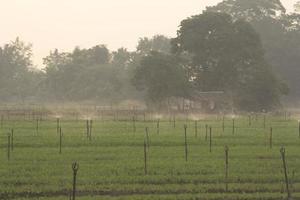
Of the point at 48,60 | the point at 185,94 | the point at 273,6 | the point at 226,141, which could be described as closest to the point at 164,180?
the point at 226,141

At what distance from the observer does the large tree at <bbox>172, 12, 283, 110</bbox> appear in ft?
279

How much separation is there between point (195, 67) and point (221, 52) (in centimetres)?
463

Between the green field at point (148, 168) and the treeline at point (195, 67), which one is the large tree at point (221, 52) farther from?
the green field at point (148, 168)

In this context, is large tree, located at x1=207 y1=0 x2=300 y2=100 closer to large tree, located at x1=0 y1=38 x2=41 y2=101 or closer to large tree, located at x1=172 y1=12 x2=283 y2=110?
large tree, located at x1=172 y1=12 x2=283 y2=110

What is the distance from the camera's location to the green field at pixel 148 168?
19.8m

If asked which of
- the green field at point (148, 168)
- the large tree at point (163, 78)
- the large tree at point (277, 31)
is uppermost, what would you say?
the large tree at point (277, 31)

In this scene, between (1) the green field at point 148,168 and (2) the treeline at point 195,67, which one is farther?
(2) the treeline at point 195,67

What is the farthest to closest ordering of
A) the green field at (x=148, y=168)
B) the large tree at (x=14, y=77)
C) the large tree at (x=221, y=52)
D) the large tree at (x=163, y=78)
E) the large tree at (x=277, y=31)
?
the large tree at (x=14, y=77) → the large tree at (x=277, y=31) → the large tree at (x=221, y=52) → the large tree at (x=163, y=78) → the green field at (x=148, y=168)

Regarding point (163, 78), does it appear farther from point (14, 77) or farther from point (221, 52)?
point (14, 77)

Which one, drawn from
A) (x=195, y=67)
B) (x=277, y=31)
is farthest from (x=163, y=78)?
(x=277, y=31)

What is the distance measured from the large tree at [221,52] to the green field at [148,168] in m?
47.9

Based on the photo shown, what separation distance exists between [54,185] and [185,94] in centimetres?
6111

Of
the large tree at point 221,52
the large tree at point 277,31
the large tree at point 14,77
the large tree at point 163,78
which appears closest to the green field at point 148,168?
the large tree at point 163,78

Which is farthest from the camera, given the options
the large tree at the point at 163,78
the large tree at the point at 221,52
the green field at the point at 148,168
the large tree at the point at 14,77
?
the large tree at the point at 14,77
